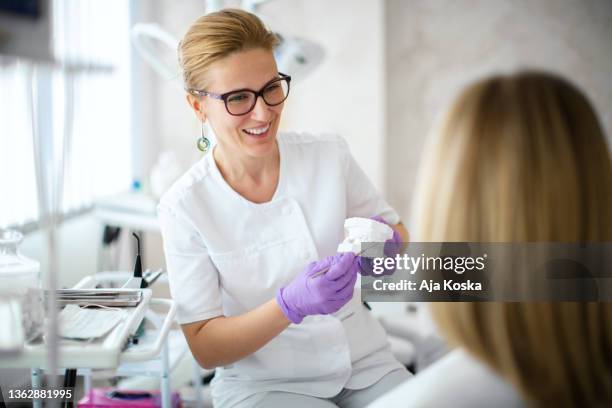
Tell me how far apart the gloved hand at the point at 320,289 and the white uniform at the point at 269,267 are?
0.55ft

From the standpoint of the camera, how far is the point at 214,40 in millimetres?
1268

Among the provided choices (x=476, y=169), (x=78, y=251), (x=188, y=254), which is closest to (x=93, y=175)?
(x=78, y=251)

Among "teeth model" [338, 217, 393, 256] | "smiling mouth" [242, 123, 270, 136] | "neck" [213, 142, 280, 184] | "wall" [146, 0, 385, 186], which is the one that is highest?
"wall" [146, 0, 385, 186]

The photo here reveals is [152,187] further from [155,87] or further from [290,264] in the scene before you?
[290,264]

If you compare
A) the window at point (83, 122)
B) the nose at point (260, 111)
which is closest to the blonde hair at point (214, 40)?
the nose at point (260, 111)

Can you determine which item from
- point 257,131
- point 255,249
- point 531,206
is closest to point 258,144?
point 257,131

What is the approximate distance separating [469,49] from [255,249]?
1944 millimetres

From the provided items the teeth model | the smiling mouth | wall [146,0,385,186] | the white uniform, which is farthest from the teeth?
wall [146,0,385,186]

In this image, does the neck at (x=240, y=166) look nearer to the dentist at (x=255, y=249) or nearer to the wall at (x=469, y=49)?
the dentist at (x=255, y=249)

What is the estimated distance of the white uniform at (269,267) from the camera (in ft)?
4.31

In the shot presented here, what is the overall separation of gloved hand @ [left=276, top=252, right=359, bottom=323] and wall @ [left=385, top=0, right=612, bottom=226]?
1.92 m

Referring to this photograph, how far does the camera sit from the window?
196 cm

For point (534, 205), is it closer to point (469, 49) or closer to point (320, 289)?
point (320, 289)

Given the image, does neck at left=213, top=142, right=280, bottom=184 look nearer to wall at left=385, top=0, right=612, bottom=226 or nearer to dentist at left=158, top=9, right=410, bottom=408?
dentist at left=158, top=9, right=410, bottom=408
